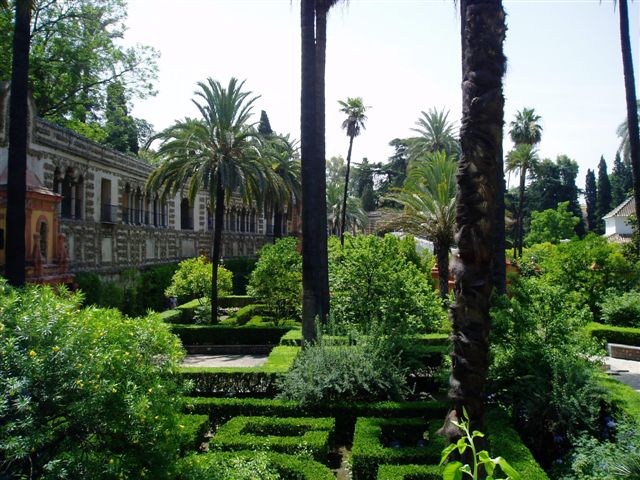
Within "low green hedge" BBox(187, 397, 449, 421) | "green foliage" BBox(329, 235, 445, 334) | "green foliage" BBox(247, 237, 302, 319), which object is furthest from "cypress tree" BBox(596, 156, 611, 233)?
"low green hedge" BBox(187, 397, 449, 421)

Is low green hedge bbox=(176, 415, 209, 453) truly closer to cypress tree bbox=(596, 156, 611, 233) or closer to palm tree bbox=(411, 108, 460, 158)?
palm tree bbox=(411, 108, 460, 158)

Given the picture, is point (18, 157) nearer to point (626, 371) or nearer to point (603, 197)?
point (626, 371)

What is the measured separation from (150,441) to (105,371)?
75 cm

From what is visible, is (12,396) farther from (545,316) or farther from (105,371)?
(545,316)

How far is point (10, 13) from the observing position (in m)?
27.3

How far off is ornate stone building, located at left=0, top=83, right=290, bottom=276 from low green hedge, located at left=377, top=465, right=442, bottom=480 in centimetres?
1628

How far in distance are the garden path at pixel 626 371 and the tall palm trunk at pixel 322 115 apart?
7.71 metres

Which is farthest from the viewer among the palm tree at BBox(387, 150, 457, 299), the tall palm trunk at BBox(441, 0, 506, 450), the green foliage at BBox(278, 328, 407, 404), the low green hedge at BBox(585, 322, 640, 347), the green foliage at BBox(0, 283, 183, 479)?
the palm tree at BBox(387, 150, 457, 299)

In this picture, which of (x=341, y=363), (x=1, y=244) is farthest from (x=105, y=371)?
(x=1, y=244)

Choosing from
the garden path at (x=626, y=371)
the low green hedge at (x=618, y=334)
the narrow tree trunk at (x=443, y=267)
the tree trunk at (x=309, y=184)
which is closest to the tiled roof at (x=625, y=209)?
the low green hedge at (x=618, y=334)

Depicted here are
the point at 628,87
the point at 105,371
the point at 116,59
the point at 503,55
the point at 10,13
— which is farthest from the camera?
the point at 116,59

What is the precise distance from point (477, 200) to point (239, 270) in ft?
124

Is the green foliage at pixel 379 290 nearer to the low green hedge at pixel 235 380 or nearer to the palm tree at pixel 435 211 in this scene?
the low green hedge at pixel 235 380

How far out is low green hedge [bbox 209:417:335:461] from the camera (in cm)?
786
